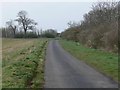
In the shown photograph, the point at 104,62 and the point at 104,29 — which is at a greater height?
the point at 104,29

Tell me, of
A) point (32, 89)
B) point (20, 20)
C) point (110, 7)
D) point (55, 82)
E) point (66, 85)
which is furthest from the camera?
point (20, 20)

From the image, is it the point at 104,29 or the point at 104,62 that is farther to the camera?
the point at 104,29

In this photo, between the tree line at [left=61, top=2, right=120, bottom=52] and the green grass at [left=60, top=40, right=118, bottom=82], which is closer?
the green grass at [left=60, top=40, right=118, bottom=82]

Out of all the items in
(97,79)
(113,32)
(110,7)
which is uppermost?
(110,7)

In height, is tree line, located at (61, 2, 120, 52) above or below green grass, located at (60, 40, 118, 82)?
above

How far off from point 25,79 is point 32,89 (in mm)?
1883

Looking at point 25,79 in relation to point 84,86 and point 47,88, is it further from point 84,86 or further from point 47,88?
point 84,86

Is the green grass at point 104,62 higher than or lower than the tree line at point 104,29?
lower

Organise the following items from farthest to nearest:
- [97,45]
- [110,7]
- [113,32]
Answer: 1. [110,7]
2. [97,45]
3. [113,32]

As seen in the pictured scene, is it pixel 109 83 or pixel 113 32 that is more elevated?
pixel 113 32

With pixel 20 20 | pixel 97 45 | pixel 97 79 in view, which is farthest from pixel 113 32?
pixel 20 20

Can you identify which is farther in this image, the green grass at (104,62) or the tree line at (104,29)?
the tree line at (104,29)

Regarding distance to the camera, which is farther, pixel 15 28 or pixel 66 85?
pixel 15 28

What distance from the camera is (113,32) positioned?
28.3 meters
